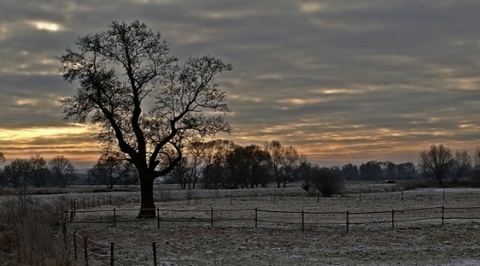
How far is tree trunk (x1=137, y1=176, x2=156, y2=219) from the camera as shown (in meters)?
37.8

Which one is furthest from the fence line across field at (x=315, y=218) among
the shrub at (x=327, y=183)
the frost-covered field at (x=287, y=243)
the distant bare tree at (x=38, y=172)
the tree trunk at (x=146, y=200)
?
the distant bare tree at (x=38, y=172)

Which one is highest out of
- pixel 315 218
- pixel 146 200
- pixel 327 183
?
pixel 327 183

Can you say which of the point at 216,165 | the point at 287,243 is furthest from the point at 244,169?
the point at 287,243

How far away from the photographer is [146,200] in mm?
38219

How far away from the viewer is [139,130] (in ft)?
123

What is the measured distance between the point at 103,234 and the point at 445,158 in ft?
454

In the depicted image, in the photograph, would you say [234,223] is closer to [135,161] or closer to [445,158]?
[135,161]

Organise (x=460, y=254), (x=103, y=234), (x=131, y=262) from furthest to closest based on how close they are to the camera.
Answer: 1. (x=103, y=234)
2. (x=460, y=254)
3. (x=131, y=262)

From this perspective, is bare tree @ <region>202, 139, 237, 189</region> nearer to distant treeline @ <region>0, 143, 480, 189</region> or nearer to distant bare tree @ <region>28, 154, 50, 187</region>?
distant treeline @ <region>0, 143, 480, 189</region>

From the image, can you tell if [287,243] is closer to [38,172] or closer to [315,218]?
[315,218]

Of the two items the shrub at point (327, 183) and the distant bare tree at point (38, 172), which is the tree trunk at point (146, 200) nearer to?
the shrub at point (327, 183)

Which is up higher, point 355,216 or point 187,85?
point 187,85

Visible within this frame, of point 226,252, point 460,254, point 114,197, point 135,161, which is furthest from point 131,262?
point 114,197

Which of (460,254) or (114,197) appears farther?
(114,197)
